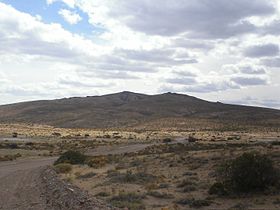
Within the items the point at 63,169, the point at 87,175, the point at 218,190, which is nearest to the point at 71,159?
the point at 63,169

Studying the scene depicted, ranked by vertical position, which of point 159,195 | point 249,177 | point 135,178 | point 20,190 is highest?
point 249,177

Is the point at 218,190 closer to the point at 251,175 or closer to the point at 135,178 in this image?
the point at 251,175

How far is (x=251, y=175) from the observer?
1948 centimetres

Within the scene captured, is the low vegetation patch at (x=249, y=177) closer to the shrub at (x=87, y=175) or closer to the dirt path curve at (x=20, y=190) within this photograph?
the dirt path curve at (x=20, y=190)

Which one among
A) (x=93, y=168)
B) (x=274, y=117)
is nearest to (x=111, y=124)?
(x=274, y=117)

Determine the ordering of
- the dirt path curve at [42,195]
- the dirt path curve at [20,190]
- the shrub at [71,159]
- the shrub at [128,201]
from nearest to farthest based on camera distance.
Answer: the shrub at [128,201]
the dirt path curve at [42,195]
the dirt path curve at [20,190]
the shrub at [71,159]

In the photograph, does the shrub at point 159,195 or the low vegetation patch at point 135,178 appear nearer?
the shrub at point 159,195

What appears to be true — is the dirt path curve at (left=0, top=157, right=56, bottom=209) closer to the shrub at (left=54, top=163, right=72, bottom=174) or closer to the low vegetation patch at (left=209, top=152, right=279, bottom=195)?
the shrub at (left=54, top=163, right=72, bottom=174)

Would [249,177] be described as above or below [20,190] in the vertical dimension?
above

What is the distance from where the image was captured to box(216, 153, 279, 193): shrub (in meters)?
19.5

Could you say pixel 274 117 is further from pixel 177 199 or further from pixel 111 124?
pixel 177 199

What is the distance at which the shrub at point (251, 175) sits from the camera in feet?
64.0

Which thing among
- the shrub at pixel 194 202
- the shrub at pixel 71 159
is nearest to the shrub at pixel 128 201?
the shrub at pixel 194 202

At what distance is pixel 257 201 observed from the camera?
58.7 feet
